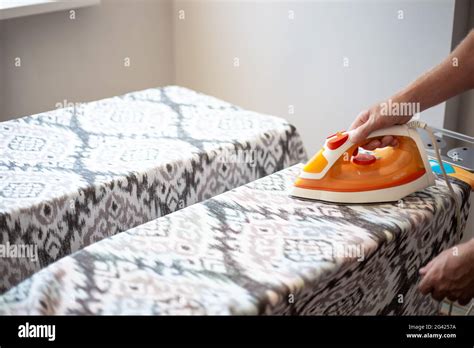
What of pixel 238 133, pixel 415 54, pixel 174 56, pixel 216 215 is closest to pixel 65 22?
pixel 174 56

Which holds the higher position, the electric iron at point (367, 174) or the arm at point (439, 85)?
the arm at point (439, 85)

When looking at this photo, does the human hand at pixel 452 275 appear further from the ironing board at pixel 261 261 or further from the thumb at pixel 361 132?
the thumb at pixel 361 132

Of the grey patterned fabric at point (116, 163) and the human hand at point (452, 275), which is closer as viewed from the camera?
the human hand at point (452, 275)

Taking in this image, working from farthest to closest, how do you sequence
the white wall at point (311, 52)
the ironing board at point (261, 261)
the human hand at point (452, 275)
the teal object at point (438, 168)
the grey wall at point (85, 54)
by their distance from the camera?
the grey wall at point (85, 54) → the white wall at point (311, 52) → the teal object at point (438, 168) → the human hand at point (452, 275) → the ironing board at point (261, 261)

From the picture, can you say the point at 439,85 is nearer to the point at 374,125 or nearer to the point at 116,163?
the point at 374,125

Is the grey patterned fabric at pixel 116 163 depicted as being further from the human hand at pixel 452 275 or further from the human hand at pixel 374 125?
the human hand at pixel 452 275

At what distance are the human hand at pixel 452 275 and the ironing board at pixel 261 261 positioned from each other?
5.2 inches

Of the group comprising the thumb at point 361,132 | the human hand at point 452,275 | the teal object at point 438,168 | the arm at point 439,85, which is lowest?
the human hand at point 452,275

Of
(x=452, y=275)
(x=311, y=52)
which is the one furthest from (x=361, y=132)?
(x=311, y=52)

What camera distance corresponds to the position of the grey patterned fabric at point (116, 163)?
1674mm

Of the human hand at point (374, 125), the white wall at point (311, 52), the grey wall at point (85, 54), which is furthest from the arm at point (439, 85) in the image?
the grey wall at point (85, 54)

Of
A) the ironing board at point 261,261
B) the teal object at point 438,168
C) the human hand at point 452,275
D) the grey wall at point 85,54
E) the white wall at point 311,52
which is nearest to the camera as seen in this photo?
the ironing board at point 261,261

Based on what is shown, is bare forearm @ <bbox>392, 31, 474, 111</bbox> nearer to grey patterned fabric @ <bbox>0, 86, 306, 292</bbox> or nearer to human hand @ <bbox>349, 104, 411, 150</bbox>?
human hand @ <bbox>349, 104, 411, 150</bbox>
